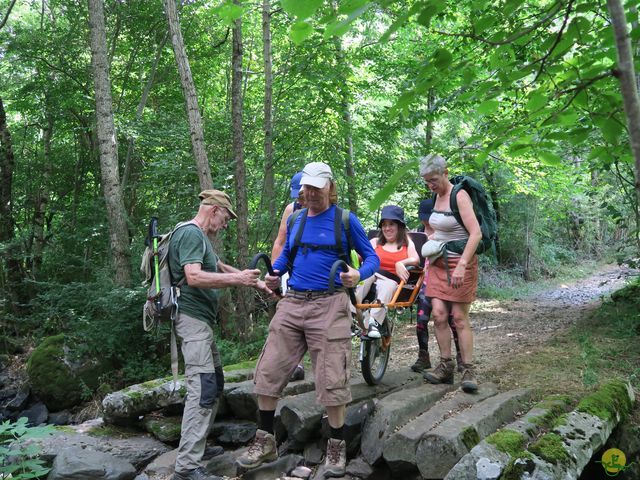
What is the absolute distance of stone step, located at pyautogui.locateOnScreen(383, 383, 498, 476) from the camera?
12.3ft

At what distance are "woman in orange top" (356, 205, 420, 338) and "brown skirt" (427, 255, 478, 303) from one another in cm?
46

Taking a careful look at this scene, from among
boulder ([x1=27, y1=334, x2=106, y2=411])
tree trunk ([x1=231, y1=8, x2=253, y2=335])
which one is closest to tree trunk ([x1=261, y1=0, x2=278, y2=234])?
tree trunk ([x1=231, y1=8, x2=253, y2=335])

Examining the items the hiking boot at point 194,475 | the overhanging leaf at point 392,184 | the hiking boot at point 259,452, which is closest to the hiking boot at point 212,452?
the hiking boot at point 194,475

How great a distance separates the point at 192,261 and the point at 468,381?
2.74 meters

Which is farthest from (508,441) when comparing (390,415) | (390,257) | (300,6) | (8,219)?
(8,219)

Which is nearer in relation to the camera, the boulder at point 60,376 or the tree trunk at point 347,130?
the boulder at point 60,376

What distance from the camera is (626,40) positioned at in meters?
1.21

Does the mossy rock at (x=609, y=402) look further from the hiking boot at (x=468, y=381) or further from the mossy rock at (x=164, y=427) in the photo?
the mossy rock at (x=164, y=427)

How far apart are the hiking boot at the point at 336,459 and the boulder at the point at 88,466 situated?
2.09m

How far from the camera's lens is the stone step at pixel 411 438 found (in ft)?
12.3

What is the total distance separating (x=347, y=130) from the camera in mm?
11180

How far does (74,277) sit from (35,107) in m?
5.17

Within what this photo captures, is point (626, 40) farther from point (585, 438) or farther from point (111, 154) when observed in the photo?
point (111, 154)

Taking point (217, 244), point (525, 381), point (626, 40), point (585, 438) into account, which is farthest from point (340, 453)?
point (217, 244)
